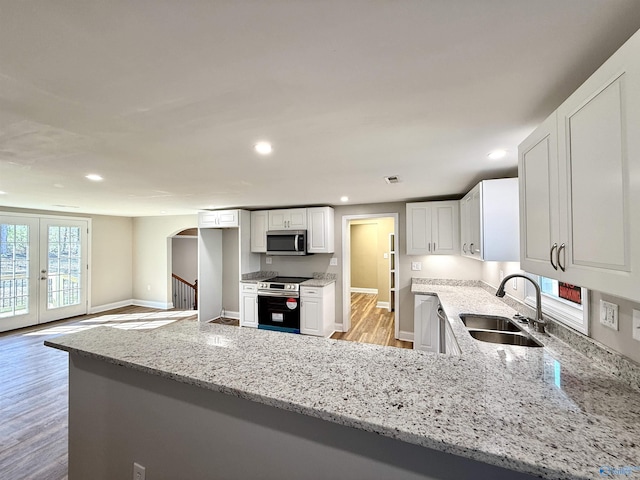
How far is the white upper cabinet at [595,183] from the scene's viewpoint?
755 millimetres

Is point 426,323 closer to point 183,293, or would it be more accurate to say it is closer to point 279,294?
point 279,294

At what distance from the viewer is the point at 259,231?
5129 millimetres

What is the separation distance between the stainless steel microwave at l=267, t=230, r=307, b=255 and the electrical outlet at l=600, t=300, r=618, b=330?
3687 millimetres

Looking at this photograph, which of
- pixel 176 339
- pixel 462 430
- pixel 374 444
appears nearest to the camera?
pixel 462 430

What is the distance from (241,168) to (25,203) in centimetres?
468

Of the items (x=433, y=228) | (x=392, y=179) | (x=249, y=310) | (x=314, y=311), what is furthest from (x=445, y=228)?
(x=249, y=310)

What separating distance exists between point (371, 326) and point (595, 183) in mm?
4702

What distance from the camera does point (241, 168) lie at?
8.09 ft

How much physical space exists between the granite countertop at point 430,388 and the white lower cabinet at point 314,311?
283 centimetres

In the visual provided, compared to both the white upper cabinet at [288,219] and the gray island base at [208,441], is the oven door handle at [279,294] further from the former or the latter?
the gray island base at [208,441]

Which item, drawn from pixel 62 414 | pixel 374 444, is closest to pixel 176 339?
pixel 374 444

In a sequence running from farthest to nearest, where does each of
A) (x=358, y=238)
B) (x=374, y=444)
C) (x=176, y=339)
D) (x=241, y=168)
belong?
(x=358, y=238) < (x=241, y=168) < (x=176, y=339) < (x=374, y=444)

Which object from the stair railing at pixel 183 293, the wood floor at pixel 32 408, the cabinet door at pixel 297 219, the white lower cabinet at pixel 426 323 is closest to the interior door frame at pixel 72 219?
the wood floor at pixel 32 408

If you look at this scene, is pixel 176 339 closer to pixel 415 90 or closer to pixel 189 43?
pixel 189 43
